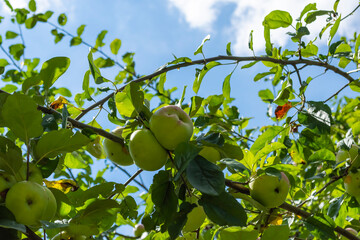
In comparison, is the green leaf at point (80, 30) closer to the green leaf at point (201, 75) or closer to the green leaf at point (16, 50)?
the green leaf at point (16, 50)

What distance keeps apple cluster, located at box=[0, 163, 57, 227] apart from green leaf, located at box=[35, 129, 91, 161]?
0.11m

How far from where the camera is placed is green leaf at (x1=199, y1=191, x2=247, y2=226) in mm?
897

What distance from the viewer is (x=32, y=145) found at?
0.98 m

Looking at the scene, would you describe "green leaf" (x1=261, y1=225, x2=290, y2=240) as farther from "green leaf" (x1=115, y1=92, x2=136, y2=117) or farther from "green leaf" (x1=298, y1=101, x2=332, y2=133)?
"green leaf" (x1=298, y1=101, x2=332, y2=133)

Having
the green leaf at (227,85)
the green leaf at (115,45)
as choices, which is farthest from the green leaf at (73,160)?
the green leaf at (115,45)

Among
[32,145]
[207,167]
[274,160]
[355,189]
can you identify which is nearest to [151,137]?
[207,167]

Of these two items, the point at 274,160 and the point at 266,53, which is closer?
the point at 274,160

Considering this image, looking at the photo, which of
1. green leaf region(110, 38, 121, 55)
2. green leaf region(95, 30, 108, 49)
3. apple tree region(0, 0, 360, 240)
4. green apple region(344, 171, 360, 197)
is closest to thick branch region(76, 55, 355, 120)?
apple tree region(0, 0, 360, 240)

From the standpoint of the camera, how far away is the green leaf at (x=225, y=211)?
90 centimetres

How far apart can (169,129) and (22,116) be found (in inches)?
14.3

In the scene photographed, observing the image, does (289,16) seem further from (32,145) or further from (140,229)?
(140,229)

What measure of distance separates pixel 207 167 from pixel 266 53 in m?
1.06

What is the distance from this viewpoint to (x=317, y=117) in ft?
4.96

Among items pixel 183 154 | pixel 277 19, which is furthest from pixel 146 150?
pixel 277 19
